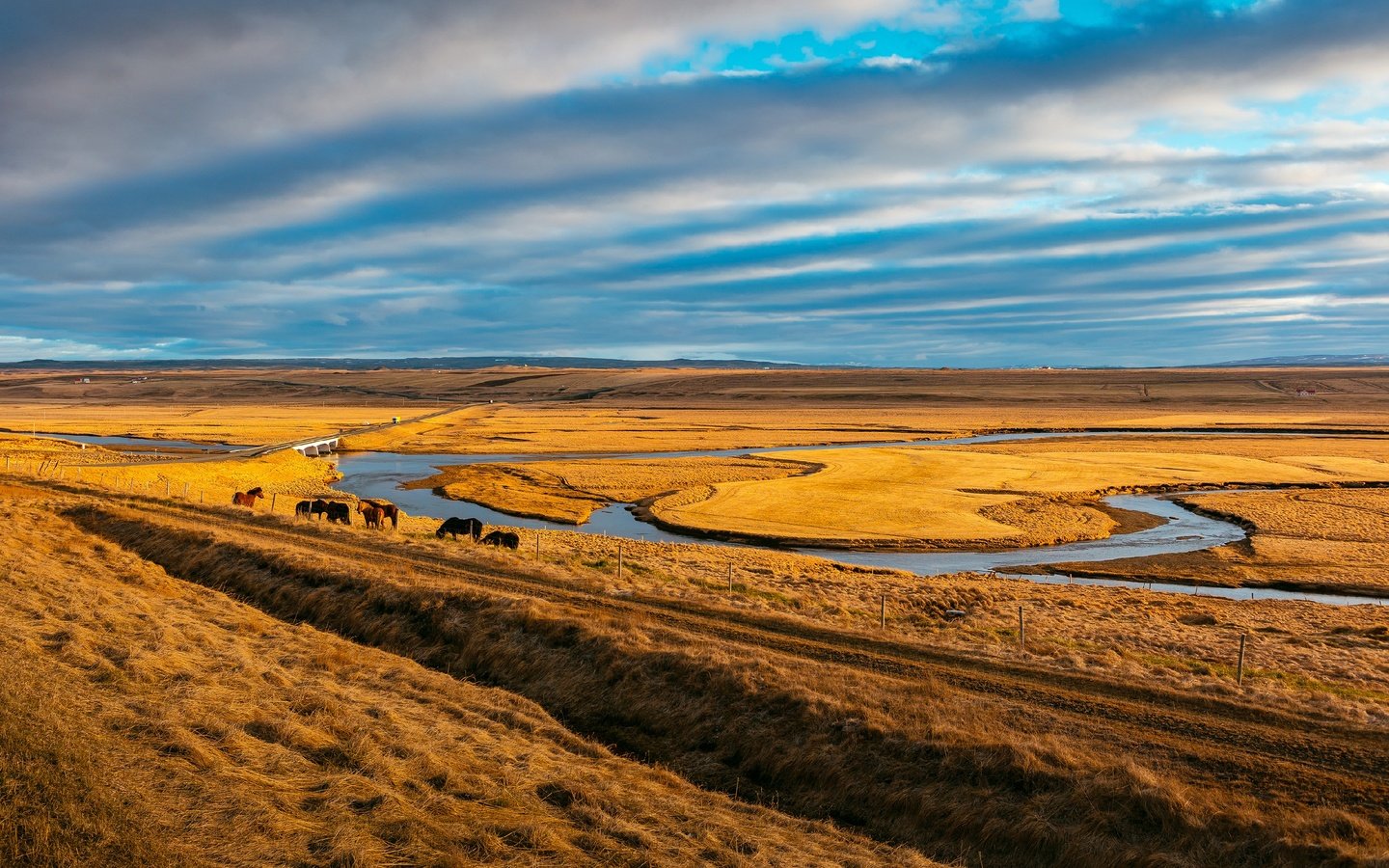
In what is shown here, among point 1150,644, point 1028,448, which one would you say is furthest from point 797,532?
point 1028,448

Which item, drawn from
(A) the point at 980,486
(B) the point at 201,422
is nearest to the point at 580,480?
(A) the point at 980,486

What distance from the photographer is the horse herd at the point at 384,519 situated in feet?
123

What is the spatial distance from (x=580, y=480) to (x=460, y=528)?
1251 inches

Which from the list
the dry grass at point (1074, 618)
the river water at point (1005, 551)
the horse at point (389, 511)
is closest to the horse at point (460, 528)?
the dry grass at point (1074, 618)

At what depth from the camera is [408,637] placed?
21375 millimetres

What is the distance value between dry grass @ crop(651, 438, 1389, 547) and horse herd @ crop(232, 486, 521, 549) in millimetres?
14321

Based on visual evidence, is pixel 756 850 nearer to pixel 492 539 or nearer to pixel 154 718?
pixel 154 718

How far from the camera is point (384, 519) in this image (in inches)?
1704

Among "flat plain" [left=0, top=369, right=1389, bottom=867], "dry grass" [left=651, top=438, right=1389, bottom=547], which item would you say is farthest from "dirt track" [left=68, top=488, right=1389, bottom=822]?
"dry grass" [left=651, top=438, right=1389, bottom=547]

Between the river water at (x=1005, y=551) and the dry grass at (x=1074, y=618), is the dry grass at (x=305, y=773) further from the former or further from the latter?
the river water at (x=1005, y=551)

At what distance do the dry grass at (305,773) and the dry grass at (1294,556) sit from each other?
33180mm

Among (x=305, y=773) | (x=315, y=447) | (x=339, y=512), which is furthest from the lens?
(x=315, y=447)

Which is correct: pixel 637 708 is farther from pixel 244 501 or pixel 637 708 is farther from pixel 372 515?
pixel 244 501

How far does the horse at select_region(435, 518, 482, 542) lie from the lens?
3950cm
